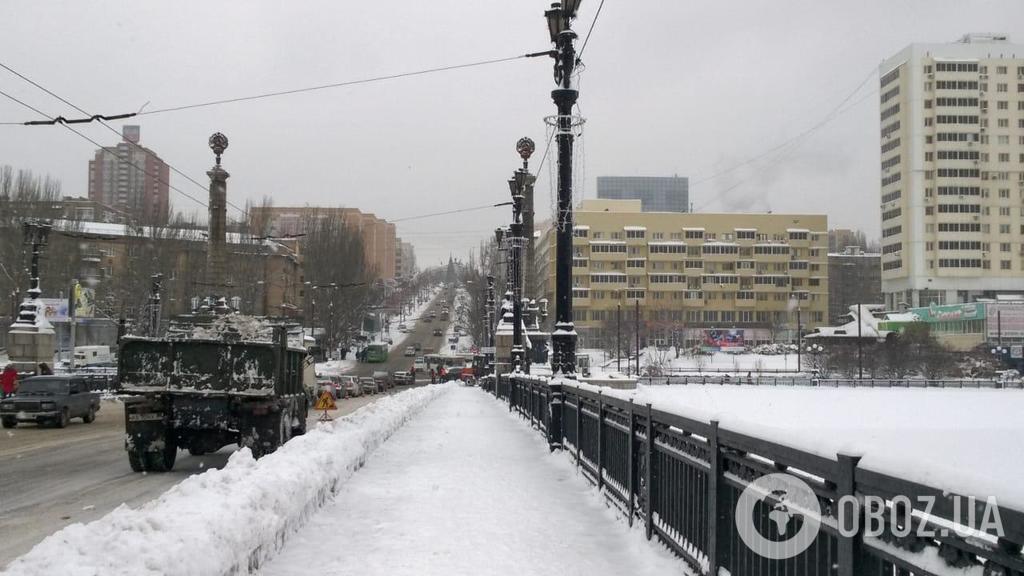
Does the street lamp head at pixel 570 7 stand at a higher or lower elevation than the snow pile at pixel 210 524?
higher

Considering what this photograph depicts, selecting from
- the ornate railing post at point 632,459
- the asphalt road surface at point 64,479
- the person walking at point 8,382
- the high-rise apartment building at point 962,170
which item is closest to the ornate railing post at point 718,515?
the ornate railing post at point 632,459

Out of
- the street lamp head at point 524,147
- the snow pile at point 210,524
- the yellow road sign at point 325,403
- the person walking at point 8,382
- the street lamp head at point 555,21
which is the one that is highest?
the street lamp head at point 524,147

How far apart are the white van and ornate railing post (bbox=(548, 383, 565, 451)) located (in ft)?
195

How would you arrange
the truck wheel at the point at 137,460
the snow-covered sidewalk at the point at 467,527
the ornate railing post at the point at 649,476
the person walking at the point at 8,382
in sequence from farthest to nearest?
the person walking at the point at 8,382 → the truck wheel at the point at 137,460 → the ornate railing post at the point at 649,476 → the snow-covered sidewalk at the point at 467,527

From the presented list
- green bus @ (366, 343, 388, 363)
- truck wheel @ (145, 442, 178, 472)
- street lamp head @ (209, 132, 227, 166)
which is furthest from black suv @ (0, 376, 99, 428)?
green bus @ (366, 343, 388, 363)

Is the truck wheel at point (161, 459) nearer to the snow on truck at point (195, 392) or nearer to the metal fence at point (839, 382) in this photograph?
the snow on truck at point (195, 392)

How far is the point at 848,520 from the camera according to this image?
3.47 metres

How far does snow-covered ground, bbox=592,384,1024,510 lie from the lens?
2979 mm

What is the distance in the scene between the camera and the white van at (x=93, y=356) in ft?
220

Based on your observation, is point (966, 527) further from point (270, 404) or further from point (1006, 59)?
point (1006, 59)

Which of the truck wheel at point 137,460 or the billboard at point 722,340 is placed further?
the billboard at point 722,340

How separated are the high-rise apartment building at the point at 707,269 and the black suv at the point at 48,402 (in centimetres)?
9223

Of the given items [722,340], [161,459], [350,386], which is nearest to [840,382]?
[350,386]

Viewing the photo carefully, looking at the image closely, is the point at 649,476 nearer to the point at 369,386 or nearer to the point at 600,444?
the point at 600,444
